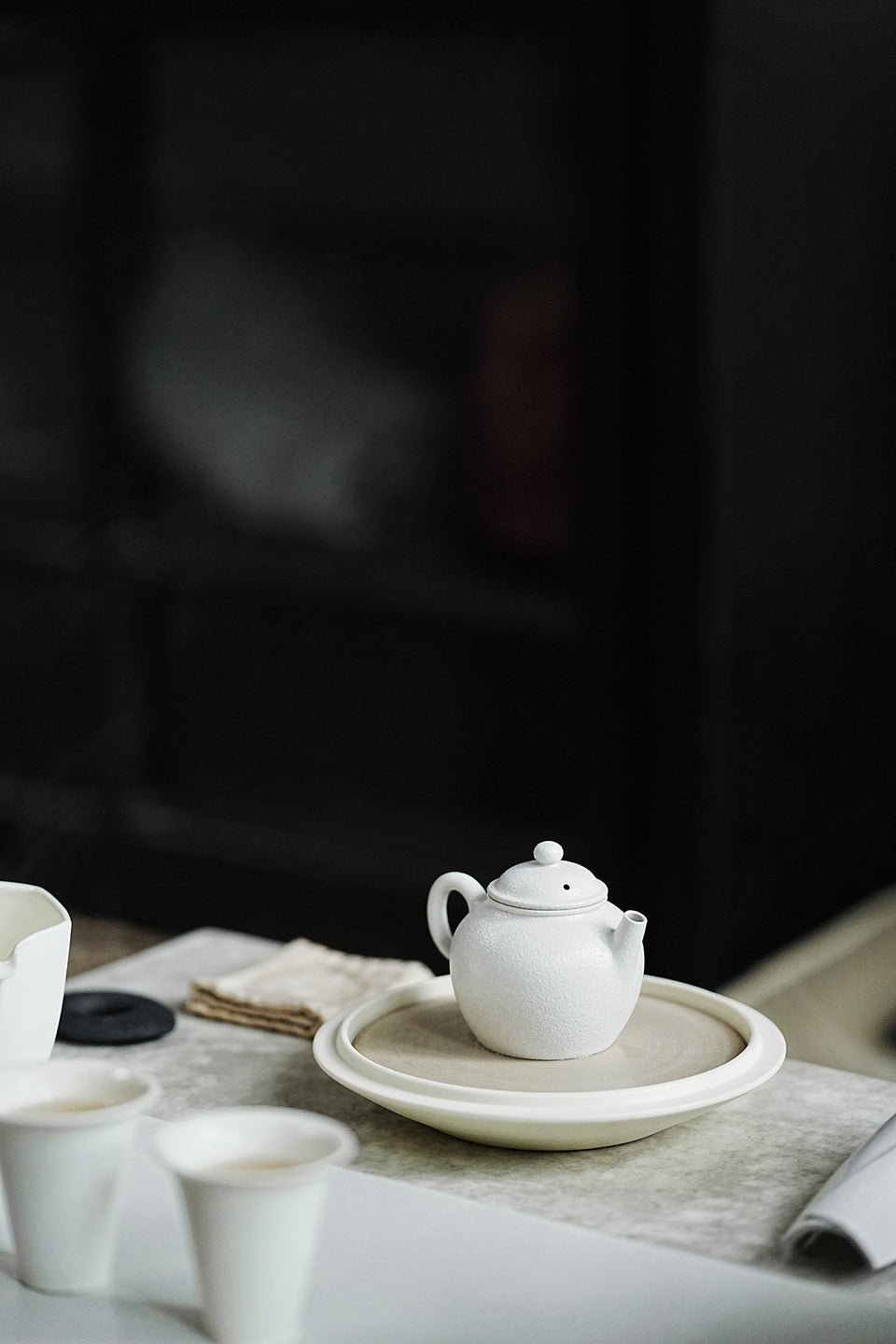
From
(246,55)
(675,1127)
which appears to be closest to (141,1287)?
(675,1127)

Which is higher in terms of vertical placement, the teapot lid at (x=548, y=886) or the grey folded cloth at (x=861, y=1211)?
the teapot lid at (x=548, y=886)

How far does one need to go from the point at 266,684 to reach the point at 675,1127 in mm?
1968

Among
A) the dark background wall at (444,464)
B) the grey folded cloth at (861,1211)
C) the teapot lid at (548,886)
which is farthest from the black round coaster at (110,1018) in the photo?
the dark background wall at (444,464)

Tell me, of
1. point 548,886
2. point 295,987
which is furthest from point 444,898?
point 295,987

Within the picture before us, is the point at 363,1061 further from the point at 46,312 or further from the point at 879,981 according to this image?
the point at 46,312

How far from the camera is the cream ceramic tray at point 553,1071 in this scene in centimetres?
76

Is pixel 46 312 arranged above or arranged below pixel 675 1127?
above

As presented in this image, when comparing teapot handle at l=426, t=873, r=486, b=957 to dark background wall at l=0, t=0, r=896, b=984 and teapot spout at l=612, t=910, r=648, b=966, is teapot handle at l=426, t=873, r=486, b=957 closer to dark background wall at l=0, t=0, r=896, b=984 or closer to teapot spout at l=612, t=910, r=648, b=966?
teapot spout at l=612, t=910, r=648, b=966

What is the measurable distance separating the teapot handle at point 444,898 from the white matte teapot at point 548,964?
0.07 ft

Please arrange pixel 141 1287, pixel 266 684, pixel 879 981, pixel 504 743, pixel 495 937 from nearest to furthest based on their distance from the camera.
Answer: pixel 141 1287, pixel 495 937, pixel 879 981, pixel 504 743, pixel 266 684

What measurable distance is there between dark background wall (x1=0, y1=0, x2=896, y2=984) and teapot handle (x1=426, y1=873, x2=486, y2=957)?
4.61 ft

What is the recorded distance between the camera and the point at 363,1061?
31.7 inches

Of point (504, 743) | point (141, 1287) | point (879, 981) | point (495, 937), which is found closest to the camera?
point (141, 1287)

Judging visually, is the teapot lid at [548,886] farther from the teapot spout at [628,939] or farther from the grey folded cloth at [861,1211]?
the grey folded cloth at [861,1211]
